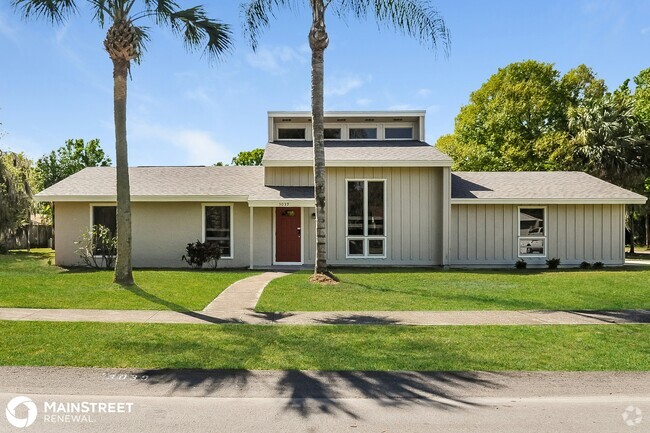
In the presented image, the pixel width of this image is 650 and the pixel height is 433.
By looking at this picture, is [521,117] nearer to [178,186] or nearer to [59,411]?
[178,186]

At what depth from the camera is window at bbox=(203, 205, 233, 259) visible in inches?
711

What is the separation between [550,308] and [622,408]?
17.1 ft

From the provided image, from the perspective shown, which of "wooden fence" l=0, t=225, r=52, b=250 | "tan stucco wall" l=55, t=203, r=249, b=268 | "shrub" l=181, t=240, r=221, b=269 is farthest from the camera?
"wooden fence" l=0, t=225, r=52, b=250

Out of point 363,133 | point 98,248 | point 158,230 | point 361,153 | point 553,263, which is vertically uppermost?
point 363,133

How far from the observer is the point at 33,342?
6.83 m

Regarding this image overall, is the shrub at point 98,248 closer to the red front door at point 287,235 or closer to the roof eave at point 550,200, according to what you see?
the red front door at point 287,235

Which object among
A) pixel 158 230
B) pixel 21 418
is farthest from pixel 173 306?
pixel 158 230

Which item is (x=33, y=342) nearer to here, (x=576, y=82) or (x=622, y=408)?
(x=622, y=408)

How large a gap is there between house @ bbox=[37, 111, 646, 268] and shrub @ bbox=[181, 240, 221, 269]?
792 mm

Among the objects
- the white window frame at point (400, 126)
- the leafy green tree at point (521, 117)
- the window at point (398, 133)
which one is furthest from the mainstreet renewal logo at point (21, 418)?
the leafy green tree at point (521, 117)

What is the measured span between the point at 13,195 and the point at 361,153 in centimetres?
1958

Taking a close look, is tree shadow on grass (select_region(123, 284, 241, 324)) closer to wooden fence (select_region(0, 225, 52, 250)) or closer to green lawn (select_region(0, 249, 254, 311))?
green lawn (select_region(0, 249, 254, 311))

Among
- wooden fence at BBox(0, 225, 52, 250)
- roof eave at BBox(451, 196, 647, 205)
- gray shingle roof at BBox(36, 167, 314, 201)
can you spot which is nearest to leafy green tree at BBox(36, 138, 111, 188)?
wooden fence at BBox(0, 225, 52, 250)

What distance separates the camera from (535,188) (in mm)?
19156
